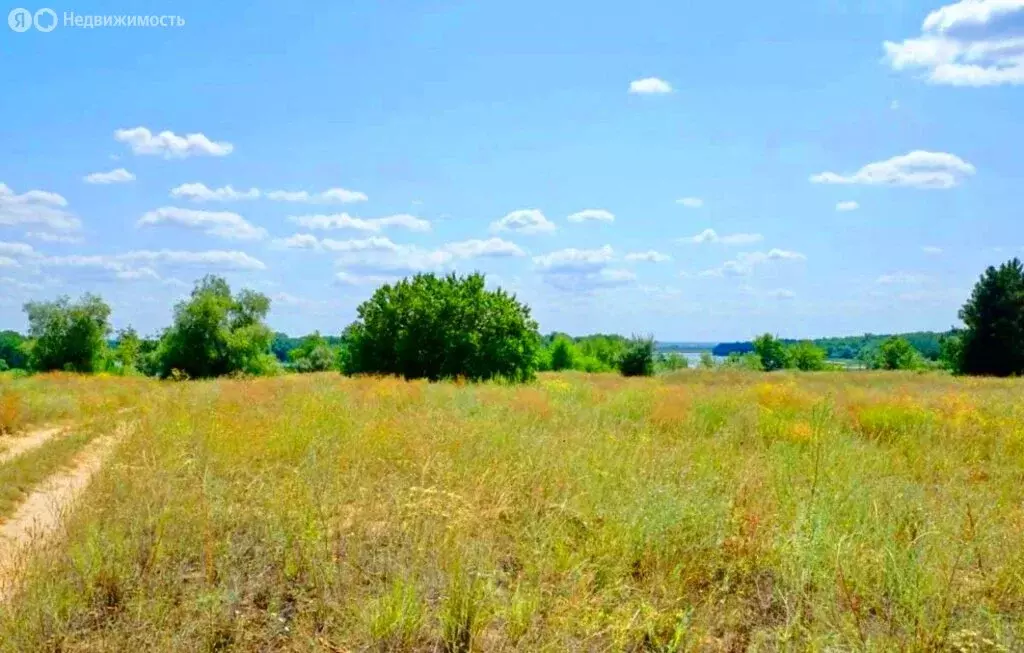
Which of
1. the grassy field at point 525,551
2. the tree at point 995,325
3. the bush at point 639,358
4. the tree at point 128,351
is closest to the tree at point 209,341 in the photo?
the tree at point 128,351

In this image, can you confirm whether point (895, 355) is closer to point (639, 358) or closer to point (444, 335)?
point (639, 358)

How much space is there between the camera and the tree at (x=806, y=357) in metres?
103

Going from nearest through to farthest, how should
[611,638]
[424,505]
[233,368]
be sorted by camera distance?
[611,638] < [424,505] < [233,368]

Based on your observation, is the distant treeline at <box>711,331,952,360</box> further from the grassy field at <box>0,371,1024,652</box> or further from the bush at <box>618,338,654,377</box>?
the grassy field at <box>0,371,1024,652</box>

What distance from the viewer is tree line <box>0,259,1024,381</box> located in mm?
40188

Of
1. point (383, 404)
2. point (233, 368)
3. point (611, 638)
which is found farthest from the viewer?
point (233, 368)

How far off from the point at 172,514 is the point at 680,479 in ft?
14.6

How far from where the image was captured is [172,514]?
204 inches

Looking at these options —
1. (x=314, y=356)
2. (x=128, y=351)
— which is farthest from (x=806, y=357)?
(x=128, y=351)

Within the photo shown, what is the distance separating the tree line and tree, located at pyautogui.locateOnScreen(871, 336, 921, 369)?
6.47 ft

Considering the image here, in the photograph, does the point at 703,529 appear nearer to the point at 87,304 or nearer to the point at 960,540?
the point at 960,540

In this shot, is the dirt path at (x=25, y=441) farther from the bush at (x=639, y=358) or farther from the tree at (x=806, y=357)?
the tree at (x=806, y=357)

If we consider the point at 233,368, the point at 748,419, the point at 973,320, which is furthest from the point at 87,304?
the point at 973,320

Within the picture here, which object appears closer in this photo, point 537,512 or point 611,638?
point 611,638
